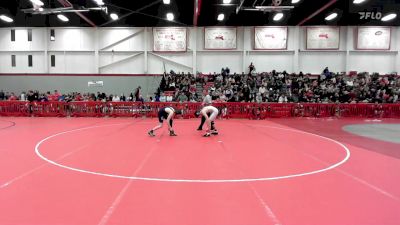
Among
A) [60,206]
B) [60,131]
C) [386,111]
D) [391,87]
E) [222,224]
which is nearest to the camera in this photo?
[222,224]

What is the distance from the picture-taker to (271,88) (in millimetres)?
26734

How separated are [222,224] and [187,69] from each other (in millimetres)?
26582

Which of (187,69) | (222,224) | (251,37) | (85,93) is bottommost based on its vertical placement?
(222,224)

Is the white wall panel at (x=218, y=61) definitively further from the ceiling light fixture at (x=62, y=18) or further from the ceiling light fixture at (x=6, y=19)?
the ceiling light fixture at (x=6, y=19)

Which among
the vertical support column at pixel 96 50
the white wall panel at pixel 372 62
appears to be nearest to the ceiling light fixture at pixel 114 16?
the vertical support column at pixel 96 50

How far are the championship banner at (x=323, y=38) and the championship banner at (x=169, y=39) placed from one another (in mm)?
12130

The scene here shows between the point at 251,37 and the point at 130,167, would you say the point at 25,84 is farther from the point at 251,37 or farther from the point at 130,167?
the point at 130,167

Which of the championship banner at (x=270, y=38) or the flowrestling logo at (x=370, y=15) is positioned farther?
the championship banner at (x=270, y=38)

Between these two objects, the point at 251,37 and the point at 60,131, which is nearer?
the point at 60,131

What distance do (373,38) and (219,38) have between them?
1465cm

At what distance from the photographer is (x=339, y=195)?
5605 mm

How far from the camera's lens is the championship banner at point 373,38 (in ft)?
94.8

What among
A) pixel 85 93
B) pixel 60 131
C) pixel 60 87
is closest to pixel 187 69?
pixel 85 93

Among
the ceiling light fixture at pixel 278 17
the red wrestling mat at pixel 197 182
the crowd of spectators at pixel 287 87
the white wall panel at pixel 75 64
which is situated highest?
the ceiling light fixture at pixel 278 17
